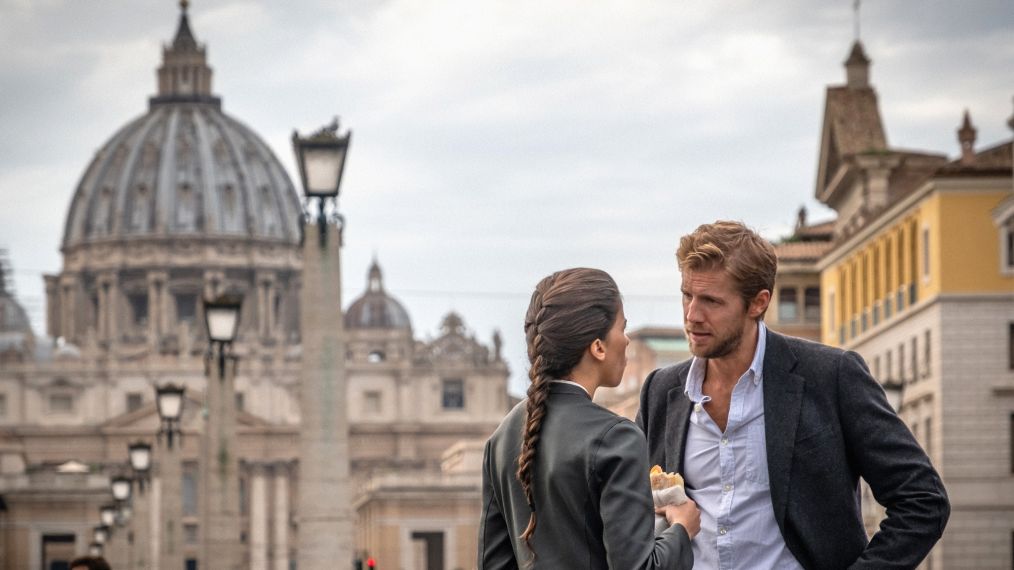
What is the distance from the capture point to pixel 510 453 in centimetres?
659

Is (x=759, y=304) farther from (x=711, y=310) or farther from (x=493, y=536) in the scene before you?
(x=493, y=536)

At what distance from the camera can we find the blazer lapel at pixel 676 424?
6863 millimetres

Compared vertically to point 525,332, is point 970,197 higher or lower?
higher

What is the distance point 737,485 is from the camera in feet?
22.0

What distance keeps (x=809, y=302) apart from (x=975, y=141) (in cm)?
1571

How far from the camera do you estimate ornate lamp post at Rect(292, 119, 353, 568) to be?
1827 cm

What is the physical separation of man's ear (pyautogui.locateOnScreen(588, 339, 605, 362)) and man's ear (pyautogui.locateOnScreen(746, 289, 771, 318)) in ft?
1.47

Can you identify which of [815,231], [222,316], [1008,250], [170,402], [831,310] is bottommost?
[170,402]

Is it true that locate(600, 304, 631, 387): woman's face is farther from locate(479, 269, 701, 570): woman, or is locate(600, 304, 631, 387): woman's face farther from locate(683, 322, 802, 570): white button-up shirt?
locate(683, 322, 802, 570): white button-up shirt

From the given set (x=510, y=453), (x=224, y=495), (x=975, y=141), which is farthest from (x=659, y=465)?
(x=975, y=141)

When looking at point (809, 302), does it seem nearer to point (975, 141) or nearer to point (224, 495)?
point (975, 141)

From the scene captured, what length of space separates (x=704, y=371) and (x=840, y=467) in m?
0.49

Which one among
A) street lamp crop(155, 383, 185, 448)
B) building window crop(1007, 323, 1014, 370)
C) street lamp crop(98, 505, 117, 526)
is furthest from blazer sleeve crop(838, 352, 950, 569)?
street lamp crop(98, 505, 117, 526)

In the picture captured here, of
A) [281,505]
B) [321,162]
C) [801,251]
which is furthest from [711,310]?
[281,505]
